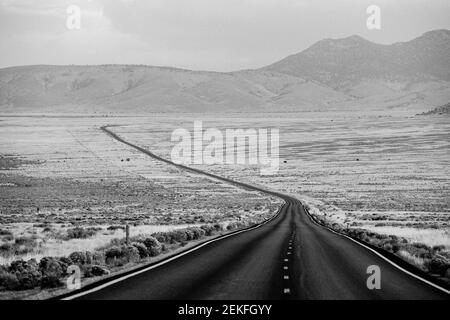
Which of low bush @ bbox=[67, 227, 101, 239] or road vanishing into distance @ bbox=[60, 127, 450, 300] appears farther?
low bush @ bbox=[67, 227, 101, 239]

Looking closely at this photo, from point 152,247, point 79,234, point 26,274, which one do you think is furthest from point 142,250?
point 79,234

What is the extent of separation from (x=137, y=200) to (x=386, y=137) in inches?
4340

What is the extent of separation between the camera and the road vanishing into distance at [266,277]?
41.9 ft

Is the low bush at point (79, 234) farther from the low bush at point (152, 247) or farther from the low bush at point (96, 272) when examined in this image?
the low bush at point (96, 272)

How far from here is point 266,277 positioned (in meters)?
15.2

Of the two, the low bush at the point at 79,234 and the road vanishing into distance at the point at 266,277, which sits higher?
the road vanishing into distance at the point at 266,277

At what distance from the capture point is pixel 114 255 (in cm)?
1959

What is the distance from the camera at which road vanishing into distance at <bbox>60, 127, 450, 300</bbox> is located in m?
12.8

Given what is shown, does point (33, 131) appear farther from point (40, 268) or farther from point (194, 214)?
point (40, 268)

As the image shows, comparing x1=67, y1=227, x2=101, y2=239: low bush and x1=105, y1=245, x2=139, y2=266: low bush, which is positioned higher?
x1=105, y1=245, x2=139, y2=266: low bush

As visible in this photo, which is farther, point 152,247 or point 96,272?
point 152,247

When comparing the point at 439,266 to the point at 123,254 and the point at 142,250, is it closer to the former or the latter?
the point at 142,250

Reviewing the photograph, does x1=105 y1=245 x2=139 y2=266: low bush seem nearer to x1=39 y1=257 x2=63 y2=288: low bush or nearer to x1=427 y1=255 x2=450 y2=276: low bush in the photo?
x1=39 y1=257 x2=63 y2=288: low bush

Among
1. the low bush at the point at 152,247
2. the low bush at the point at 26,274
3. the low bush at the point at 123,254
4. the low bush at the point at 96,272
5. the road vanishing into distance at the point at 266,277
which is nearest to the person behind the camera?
the road vanishing into distance at the point at 266,277
